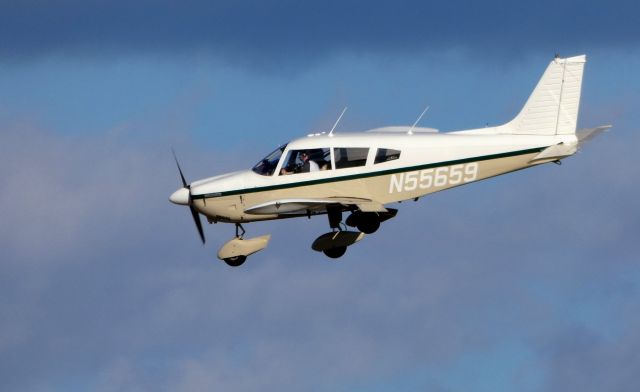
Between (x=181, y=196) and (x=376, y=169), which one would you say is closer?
(x=376, y=169)

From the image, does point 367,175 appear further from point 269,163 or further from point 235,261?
point 235,261

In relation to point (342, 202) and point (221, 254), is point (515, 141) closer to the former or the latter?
point (342, 202)

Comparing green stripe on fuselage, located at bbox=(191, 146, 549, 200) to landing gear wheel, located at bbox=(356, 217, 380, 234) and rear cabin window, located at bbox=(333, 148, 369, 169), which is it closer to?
rear cabin window, located at bbox=(333, 148, 369, 169)

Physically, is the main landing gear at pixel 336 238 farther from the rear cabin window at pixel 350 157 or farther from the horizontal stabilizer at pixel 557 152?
the horizontal stabilizer at pixel 557 152

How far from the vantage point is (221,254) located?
32.8 metres

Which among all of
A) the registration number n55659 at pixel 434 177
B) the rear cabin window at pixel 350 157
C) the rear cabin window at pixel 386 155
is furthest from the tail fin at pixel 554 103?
the rear cabin window at pixel 350 157

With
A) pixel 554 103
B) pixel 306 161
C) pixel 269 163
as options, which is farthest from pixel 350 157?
pixel 554 103

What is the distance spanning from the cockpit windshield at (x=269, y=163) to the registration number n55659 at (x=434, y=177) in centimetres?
302

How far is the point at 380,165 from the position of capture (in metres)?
31.5

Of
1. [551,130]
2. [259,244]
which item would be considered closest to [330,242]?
[259,244]

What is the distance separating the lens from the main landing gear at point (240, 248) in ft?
107

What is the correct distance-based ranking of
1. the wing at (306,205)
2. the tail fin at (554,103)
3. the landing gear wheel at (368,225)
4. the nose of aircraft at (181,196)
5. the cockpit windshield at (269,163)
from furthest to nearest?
the nose of aircraft at (181,196) < the tail fin at (554,103) < the cockpit windshield at (269,163) < the landing gear wheel at (368,225) < the wing at (306,205)

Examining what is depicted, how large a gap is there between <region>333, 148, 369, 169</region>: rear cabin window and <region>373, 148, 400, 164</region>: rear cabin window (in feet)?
1.02

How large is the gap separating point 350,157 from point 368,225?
5.96ft
